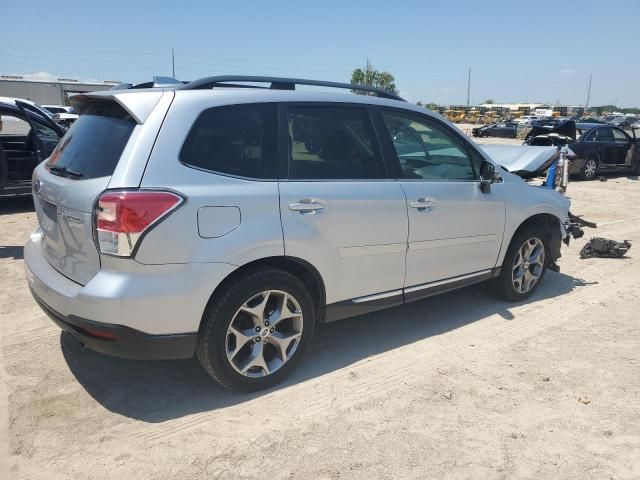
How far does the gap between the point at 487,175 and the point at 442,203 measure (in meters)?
0.55

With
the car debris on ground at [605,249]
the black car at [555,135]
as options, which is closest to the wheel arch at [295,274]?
the car debris on ground at [605,249]

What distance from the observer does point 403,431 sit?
285cm

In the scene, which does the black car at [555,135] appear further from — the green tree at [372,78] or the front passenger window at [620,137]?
the green tree at [372,78]

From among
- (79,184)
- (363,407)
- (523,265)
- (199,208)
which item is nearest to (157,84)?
(79,184)

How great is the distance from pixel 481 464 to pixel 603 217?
830 cm

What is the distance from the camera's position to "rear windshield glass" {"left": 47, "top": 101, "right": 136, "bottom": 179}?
2770mm

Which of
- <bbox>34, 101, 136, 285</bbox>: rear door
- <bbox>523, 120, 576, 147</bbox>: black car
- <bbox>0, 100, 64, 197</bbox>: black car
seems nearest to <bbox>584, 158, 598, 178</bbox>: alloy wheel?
<bbox>523, 120, 576, 147</bbox>: black car

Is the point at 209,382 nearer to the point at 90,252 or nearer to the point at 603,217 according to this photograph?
the point at 90,252

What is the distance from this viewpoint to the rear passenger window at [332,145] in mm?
3203

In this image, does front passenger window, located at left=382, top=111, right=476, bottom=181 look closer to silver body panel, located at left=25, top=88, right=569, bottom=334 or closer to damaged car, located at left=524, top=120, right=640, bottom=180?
silver body panel, located at left=25, top=88, right=569, bottom=334

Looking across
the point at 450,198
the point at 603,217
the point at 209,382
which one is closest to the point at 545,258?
the point at 450,198

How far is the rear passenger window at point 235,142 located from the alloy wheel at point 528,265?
9.03 ft

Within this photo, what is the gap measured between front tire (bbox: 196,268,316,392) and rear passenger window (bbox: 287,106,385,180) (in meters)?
0.72

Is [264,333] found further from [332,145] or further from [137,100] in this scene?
[137,100]
